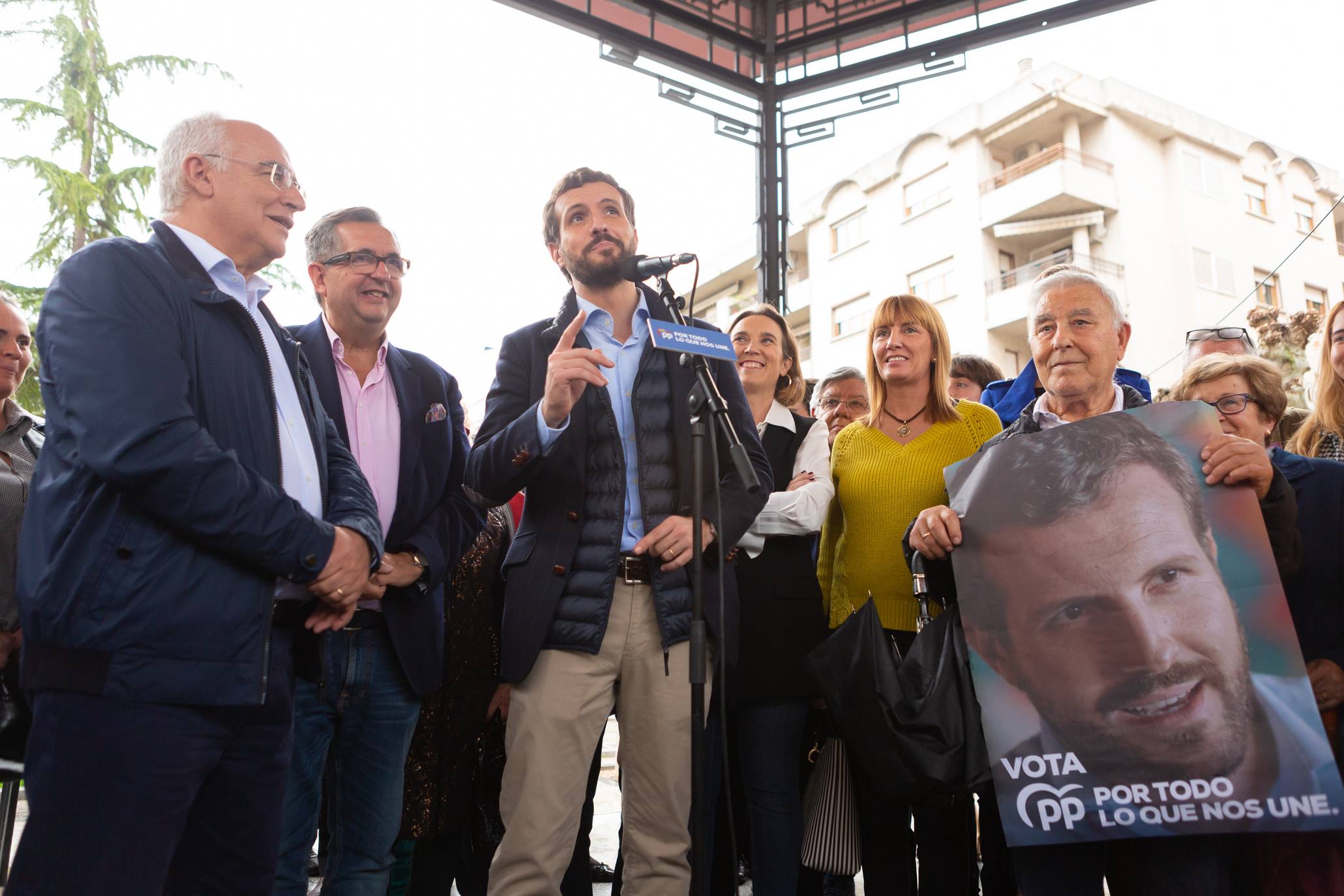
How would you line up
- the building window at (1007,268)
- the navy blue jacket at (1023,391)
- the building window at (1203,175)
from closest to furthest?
the navy blue jacket at (1023,391), the building window at (1007,268), the building window at (1203,175)

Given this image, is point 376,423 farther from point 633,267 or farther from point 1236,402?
point 1236,402

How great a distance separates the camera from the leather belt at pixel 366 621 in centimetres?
225

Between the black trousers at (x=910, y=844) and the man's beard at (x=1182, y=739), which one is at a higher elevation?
the man's beard at (x=1182, y=739)

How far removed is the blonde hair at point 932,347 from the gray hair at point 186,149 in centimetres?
193

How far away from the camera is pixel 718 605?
2.24 m

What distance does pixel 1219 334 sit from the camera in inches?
144

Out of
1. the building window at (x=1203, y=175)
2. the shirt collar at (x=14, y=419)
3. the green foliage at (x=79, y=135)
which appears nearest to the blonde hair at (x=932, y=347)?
the shirt collar at (x=14, y=419)

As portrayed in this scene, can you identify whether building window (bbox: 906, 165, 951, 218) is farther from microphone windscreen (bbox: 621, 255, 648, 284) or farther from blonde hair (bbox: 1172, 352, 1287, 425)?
microphone windscreen (bbox: 621, 255, 648, 284)

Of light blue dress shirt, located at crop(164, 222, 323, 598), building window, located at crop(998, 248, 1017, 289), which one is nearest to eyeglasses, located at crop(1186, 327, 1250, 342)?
light blue dress shirt, located at crop(164, 222, 323, 598)

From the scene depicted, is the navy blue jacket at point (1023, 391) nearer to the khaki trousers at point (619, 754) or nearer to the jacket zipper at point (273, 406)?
the khaki trousers at point (619, 754)

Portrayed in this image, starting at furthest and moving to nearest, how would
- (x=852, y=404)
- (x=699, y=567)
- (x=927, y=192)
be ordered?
(x=927, y=192)
(x=852, y=404)
(x=699, y=567)

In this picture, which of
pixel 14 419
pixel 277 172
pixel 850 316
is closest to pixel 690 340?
pixel 277 172

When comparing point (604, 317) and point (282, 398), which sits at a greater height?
point (604, 317)

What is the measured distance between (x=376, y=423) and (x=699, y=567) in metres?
1.13
